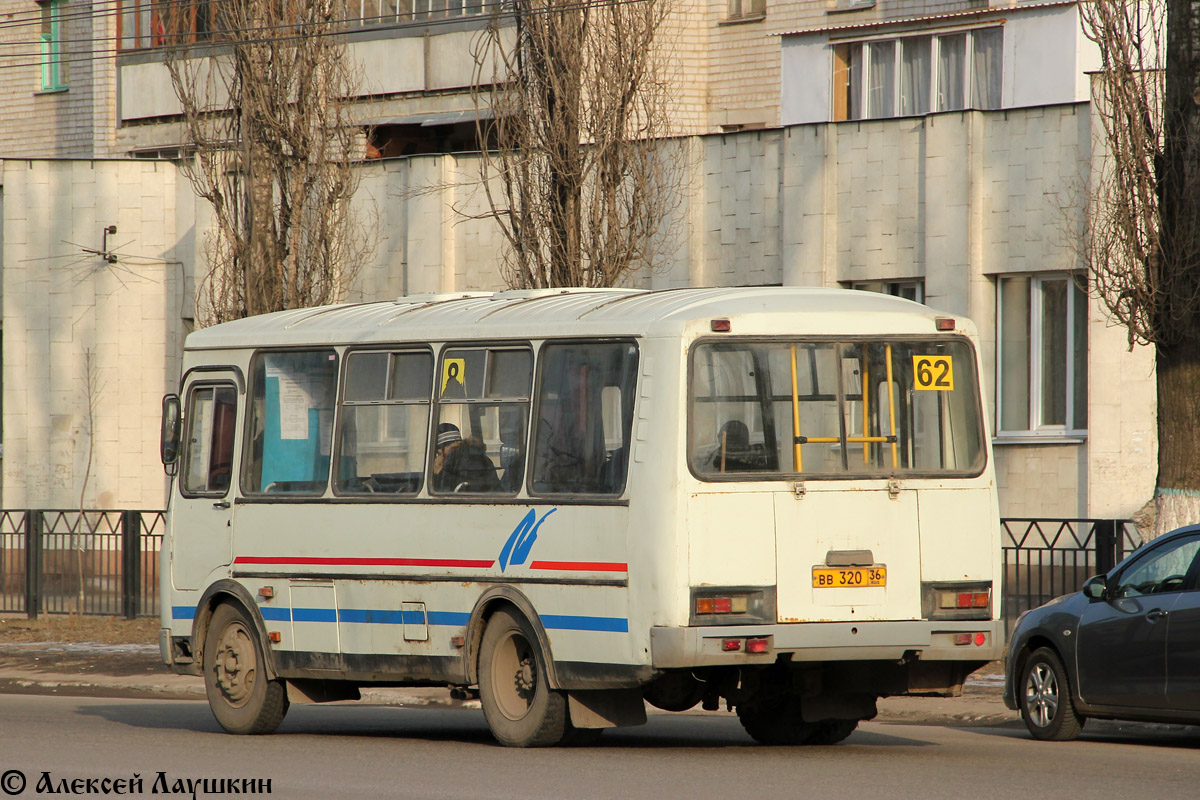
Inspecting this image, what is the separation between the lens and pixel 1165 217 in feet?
52.7

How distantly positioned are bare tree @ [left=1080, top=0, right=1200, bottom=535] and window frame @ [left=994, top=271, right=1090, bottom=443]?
492 cm

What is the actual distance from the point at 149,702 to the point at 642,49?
9.77 m

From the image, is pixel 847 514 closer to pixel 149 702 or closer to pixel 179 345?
pixel 149 702

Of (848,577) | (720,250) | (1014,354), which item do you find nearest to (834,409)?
(848,577)

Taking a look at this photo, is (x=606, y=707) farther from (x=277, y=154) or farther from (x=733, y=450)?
(x=277, y=154)

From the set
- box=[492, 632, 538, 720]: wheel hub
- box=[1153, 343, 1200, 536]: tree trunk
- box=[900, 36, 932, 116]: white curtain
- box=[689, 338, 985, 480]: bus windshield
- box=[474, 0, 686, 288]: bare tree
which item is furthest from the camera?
box=[900, 36, 932, 116]: white curtain

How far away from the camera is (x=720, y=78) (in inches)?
1270

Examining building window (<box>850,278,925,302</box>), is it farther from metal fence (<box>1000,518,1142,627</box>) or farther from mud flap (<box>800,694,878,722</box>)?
mud flap (<box>800,694,878,722</box>)

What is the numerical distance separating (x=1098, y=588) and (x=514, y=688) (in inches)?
159

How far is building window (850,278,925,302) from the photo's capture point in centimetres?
2334

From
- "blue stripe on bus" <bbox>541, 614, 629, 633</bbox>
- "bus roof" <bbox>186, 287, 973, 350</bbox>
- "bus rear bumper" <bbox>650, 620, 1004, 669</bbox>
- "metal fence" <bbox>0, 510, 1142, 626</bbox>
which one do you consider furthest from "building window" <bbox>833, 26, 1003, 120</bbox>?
"blue stripe on bus" <bbox>541, 614, 629, 633</bbox>

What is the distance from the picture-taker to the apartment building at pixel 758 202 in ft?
72.6

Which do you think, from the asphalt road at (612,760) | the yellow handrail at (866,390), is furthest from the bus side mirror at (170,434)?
the yellow handrail at (866,390)

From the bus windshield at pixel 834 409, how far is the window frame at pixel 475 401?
50.7 inches
